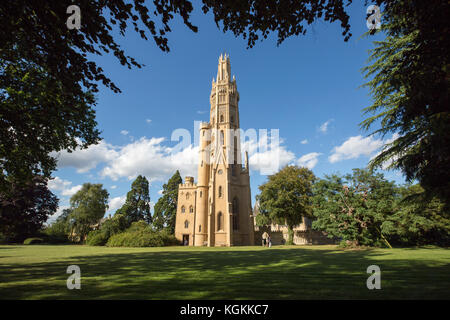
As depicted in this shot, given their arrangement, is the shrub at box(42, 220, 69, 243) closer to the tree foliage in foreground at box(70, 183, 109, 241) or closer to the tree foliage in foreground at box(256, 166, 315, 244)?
the tree foliage in foreground at box(70, 183, 109, 241)

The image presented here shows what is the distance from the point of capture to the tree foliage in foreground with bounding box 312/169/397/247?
72.1 feet

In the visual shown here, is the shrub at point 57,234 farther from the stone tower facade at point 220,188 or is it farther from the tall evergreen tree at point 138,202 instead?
the stone tower facade at point 220,188

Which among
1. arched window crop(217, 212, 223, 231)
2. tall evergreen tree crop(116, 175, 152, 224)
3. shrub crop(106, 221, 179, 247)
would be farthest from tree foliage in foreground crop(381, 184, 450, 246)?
tall evergreen tree crop(116, 175, 152, 224)

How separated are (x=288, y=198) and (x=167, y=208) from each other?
27386 millimetres

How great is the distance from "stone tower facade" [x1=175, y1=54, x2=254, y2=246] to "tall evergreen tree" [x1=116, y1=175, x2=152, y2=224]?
12.9 m

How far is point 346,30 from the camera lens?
5.37 metres

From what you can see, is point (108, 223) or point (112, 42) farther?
point (108, 223)

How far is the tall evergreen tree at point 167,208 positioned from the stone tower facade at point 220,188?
5.08 m

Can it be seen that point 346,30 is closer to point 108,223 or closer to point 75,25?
point 75,25

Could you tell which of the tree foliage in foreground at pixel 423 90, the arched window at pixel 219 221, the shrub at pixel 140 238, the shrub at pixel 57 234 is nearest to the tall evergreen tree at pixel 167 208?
the shrub at pixel 140 238

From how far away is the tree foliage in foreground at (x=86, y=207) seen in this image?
157 feet

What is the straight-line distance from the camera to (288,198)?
32.6 m
